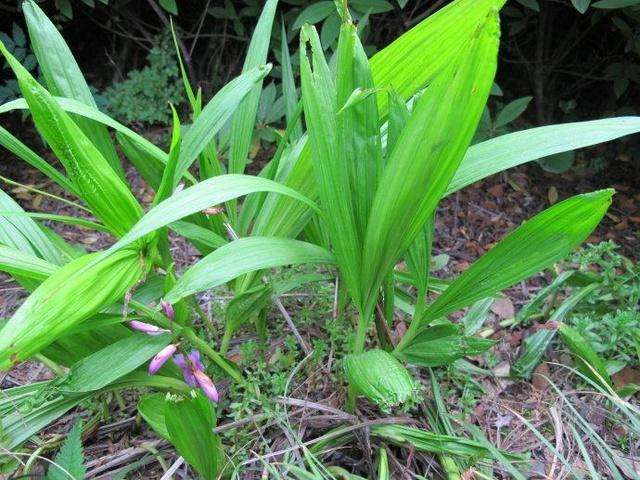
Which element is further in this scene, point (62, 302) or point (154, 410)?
point (154, 410)

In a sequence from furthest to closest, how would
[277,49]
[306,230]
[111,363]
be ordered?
[277,49], [306,230], [111,363]

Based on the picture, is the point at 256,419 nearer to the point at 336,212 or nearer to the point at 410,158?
the point at 336,212

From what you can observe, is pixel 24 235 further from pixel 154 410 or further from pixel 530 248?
pixel 530 248

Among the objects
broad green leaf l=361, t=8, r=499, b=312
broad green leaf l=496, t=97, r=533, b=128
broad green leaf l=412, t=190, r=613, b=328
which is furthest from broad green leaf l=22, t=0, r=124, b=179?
broad green leaf l=496, t=97, r=533, b=128

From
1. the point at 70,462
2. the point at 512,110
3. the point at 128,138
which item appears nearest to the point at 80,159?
the point at 128,138

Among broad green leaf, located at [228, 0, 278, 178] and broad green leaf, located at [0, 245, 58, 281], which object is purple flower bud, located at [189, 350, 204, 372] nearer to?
broad green leaf, located at [0, 245, 58, 281]

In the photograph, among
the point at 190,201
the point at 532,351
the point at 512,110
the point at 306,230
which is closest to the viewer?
the point at 190,201

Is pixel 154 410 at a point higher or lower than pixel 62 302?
lower
